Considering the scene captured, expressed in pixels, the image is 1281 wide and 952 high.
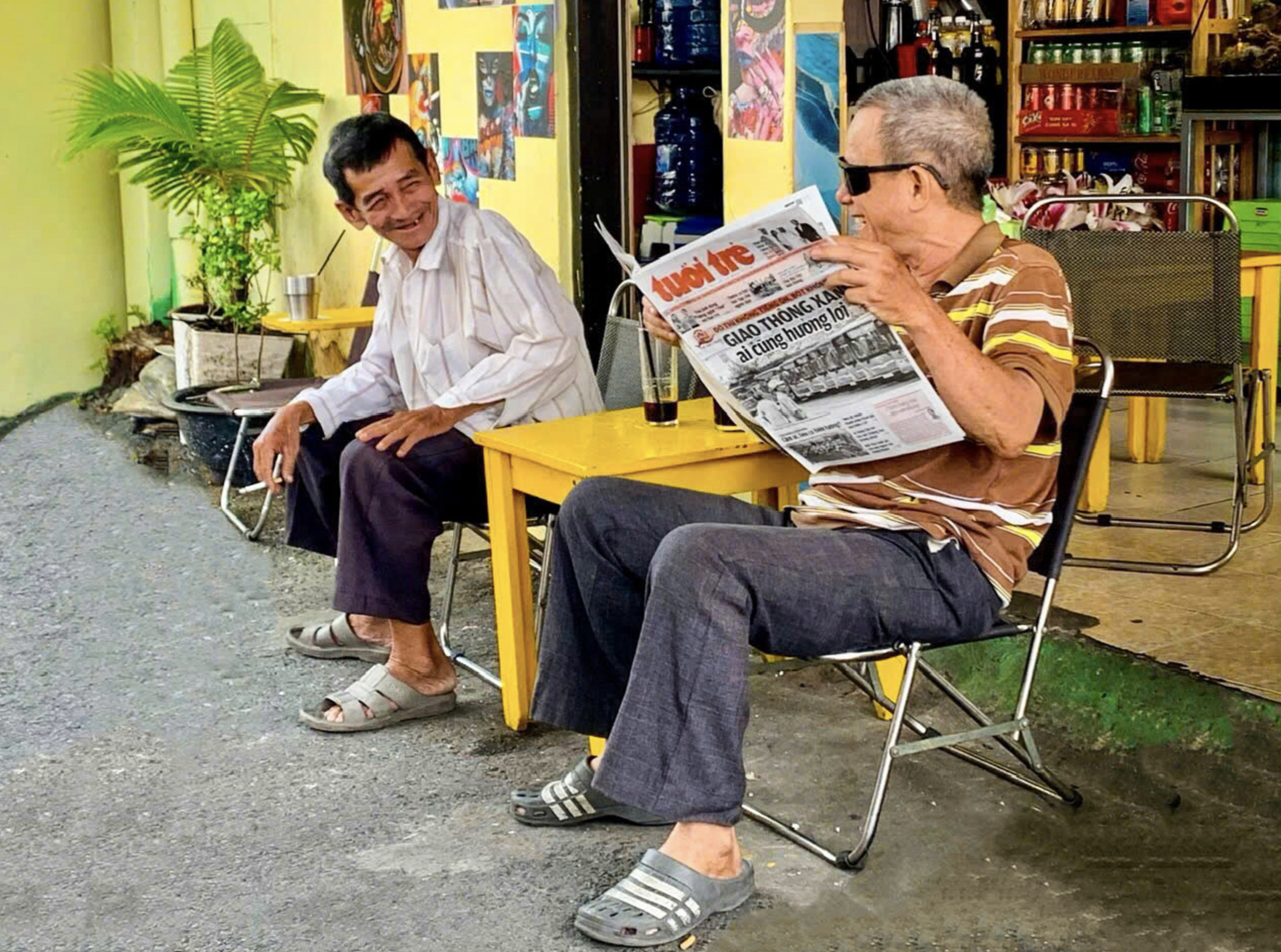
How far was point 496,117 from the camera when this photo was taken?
579 centimetres

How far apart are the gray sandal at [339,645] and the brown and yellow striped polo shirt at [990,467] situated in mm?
1735

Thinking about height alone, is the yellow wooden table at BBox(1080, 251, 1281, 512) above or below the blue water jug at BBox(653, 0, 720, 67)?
below

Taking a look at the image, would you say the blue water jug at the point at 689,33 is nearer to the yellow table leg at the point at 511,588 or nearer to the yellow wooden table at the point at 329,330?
the yellow wooden table at the point at 329,330

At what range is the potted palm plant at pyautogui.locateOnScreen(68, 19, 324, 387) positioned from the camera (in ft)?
23.5

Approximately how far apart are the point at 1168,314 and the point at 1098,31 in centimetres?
400

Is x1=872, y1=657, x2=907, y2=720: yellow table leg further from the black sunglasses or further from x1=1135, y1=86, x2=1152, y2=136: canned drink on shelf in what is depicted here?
x1=1135, y1=86, x2=1152, y2=136: canned drink on shelf

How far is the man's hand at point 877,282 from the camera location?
8.45ft

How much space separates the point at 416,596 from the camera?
386 cm

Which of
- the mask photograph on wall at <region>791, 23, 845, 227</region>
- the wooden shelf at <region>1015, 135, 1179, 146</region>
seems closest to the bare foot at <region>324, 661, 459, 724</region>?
the mask photograph on wall at <region>791, 23, 845, 227</region>

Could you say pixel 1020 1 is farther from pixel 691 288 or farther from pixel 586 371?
pixel 691 288

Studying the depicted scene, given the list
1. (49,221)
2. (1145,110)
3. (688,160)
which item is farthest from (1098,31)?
(49,221)

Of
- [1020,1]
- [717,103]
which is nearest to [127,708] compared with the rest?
[717,103]

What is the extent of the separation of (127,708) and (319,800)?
0.82 meters

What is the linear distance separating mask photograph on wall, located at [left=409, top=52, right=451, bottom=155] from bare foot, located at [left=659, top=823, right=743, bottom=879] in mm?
3904
